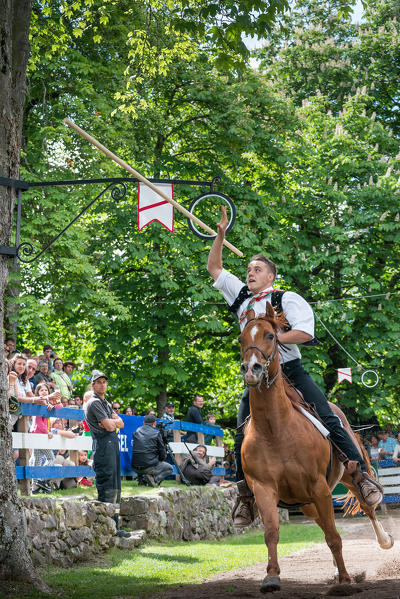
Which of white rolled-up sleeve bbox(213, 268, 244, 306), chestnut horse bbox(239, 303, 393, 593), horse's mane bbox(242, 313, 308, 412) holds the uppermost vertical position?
white rolled-up sleeve bbox(213, 268, 244, 306)

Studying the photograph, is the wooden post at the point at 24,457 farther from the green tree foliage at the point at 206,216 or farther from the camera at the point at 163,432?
the green tree foliage at the point at 206,216

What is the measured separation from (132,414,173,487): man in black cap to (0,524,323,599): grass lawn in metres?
1.50

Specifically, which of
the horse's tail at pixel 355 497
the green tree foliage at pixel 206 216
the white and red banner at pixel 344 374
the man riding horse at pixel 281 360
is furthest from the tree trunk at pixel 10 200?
the white and red banner at pixel 344 374

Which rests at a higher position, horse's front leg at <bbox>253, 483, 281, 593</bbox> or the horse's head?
the horse's head

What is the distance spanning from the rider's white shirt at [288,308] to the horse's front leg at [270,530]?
1.43 meters

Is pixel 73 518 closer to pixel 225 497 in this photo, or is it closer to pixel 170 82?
pixel 225 497

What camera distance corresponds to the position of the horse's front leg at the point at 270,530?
6215 mm

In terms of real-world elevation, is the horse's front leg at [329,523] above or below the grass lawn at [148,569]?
above

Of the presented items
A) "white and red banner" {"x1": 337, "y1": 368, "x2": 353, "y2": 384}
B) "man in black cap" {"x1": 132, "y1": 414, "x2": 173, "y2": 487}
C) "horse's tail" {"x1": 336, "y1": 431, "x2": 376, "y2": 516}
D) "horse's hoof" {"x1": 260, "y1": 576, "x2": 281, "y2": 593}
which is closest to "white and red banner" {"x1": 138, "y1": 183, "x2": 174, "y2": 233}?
"horse's tail" {"x1": 336, "y1": 431, "x2": 376, "y2": 516}

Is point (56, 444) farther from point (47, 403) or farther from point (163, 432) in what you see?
point (163, 432)

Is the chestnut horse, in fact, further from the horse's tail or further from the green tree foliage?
the green tree foliage

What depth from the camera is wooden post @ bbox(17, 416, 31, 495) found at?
33.4ft

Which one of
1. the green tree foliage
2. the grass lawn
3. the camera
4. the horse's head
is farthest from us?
the green tree foliage

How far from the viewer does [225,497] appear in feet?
59.6
